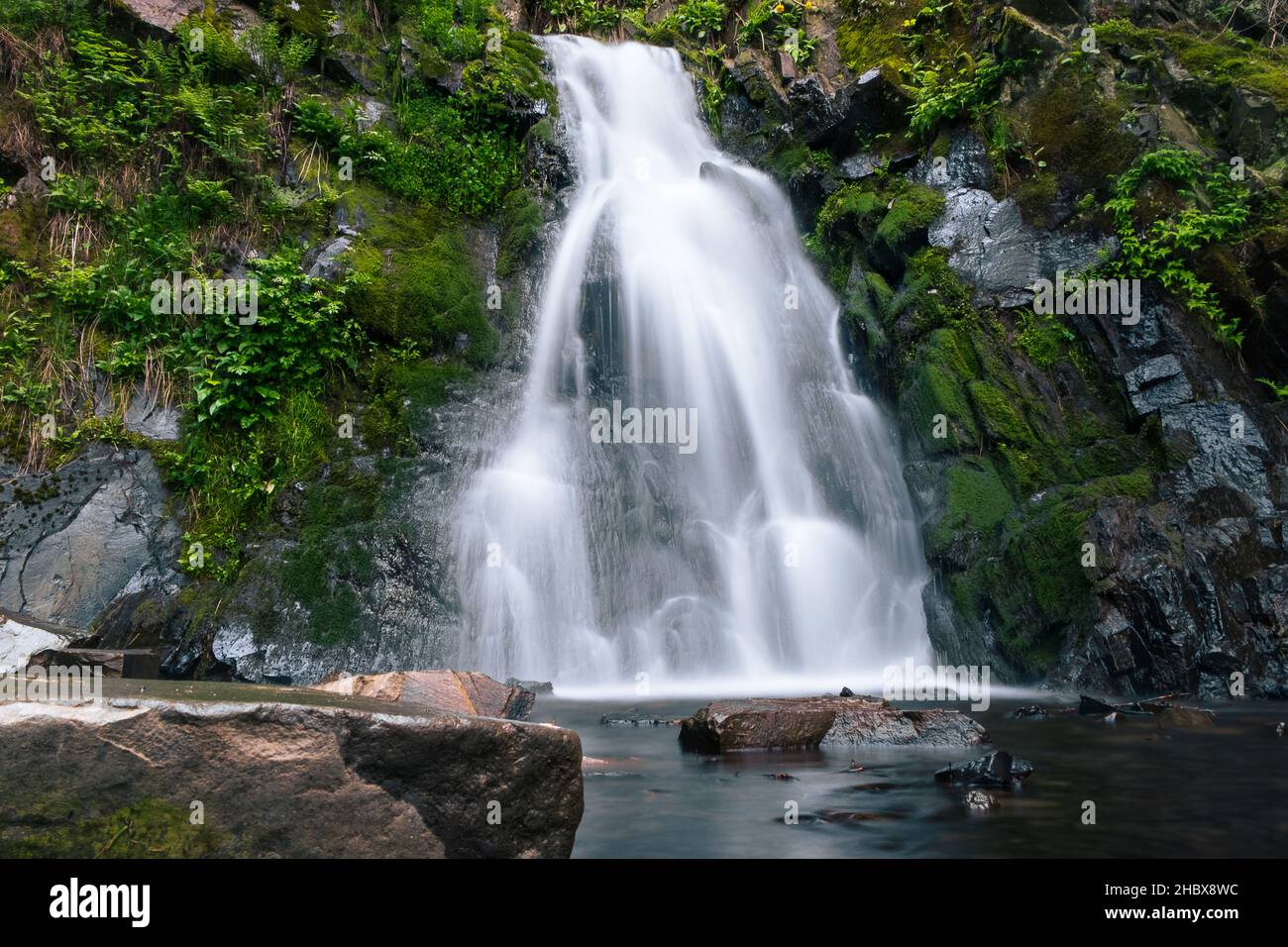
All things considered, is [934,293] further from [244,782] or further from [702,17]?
[702,17]

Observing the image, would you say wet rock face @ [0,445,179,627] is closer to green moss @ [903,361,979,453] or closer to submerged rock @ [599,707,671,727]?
submerged rock @ [599,707,671,727]

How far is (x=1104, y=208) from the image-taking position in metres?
10.4

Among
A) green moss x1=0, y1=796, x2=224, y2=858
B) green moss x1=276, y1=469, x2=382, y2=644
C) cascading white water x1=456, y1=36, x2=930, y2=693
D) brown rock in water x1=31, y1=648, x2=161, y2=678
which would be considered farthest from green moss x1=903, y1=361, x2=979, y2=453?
green moss x1=0, y1=796, x2=224, y2=858

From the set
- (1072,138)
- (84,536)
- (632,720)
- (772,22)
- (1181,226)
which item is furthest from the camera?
(772,22)

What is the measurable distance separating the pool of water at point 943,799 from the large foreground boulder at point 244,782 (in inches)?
37.8

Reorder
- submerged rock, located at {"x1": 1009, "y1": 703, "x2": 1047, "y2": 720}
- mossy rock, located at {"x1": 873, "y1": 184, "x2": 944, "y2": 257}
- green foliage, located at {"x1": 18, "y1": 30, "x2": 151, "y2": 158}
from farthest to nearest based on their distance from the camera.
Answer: mossy rock, located at {"x1": 873, "y1": 184, "x2": 944, "y2": 257}, green foliage, located at {"x1": 18, "y1": 30, "x2": 151, "y2": 158}, submerged rock, located at {"x1": 1009, "y1": 703, "x2": 1047, "y2": 720}

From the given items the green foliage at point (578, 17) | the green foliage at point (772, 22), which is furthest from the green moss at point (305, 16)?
the green foliage at point (772, 22)

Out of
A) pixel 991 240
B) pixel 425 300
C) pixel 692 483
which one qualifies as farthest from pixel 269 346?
pixel 991 240

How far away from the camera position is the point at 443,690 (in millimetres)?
6129

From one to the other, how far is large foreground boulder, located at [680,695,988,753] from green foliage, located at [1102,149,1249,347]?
6663mm

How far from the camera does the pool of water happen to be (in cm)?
388

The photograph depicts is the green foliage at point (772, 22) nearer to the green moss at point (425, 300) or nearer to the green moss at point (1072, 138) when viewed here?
the green moss at point (1072, 138)

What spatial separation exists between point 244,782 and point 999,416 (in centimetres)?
937

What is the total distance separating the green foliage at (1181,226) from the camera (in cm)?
969
